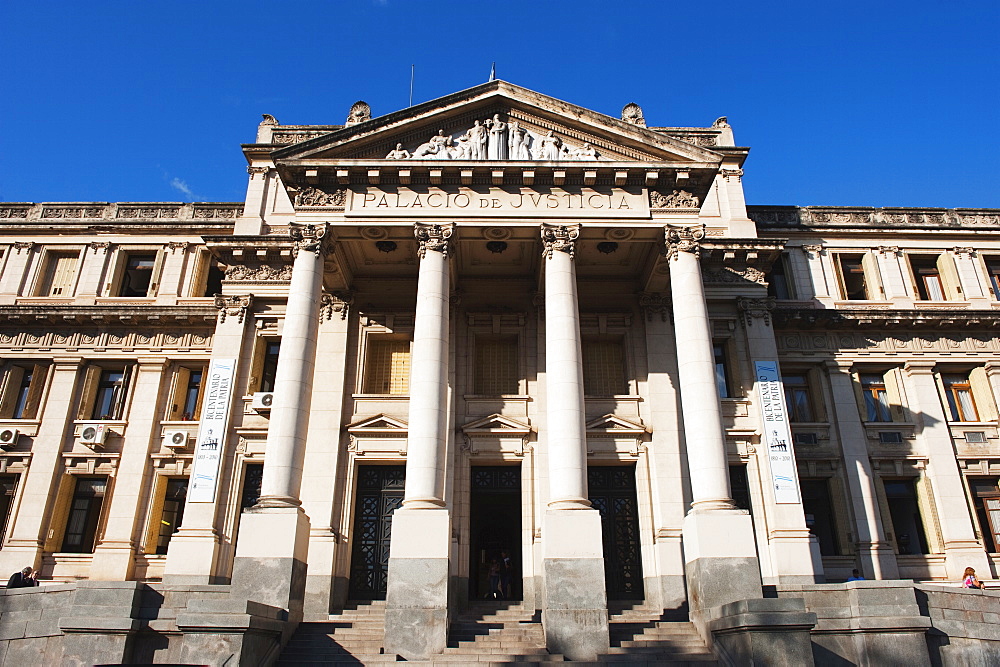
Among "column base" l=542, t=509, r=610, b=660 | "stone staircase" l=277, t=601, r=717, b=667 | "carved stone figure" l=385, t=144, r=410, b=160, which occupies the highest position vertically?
"carved stone figure" l=385, t=144, r=410, b=160

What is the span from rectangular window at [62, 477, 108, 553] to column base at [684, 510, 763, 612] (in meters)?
19.0

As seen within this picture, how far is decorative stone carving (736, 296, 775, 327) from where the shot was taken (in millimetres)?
24688

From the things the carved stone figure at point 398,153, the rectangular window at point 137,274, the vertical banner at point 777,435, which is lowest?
the vertical banner at point 777,435

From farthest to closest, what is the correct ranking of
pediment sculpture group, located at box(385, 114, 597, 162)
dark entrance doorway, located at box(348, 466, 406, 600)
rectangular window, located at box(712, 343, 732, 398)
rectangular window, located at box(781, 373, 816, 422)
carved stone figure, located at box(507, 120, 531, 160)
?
rectangular window, located at box(781, 373, 816, 422) → rectangular window, located at box(712, 343, 732, 398) → carved stone figure, located at box(507, 120, 531, 160) → pediment sculpture group, located at box(385, 114, 597, 162) → dark entrance doorway, located at box(348, 466, 406, 600)

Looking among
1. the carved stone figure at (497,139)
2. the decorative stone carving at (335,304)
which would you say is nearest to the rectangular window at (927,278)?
the carved stone figure at (497,139)

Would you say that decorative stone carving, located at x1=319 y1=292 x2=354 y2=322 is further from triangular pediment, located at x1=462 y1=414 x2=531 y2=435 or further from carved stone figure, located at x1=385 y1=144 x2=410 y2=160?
triangular pediment, located at x1=462 y1=414 x2=531 y2=435

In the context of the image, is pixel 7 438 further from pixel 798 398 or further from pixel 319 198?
pixel 798 398

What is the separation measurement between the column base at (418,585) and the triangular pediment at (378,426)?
5626mm

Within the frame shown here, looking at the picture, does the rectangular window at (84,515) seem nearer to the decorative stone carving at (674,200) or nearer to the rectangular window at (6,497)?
the rectangular window at (6,497)

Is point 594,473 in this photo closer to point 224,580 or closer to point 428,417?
point 428,417

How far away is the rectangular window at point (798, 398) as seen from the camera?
25734mm

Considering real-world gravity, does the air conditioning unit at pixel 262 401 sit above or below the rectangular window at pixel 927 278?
below

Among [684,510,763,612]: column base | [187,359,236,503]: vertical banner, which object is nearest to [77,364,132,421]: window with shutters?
[187,359,236,503]: vertical banner

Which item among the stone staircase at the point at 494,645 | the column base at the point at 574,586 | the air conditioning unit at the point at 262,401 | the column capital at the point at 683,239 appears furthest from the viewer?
the air conditioning unit at the point at 262,401
